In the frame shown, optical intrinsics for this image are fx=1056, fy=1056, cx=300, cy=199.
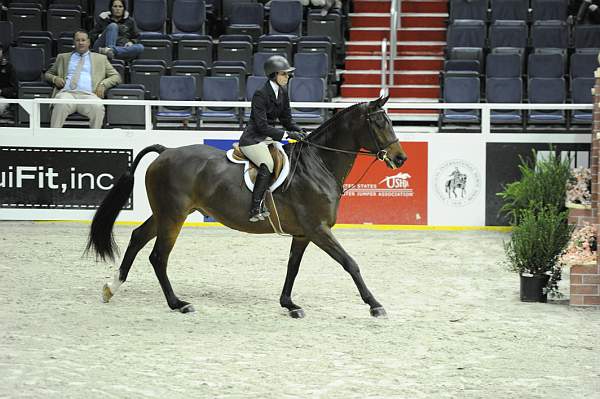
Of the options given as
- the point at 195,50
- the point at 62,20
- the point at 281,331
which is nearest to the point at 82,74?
the point at 195,50

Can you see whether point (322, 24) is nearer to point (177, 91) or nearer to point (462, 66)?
point (462, 66)

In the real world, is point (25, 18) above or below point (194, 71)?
above

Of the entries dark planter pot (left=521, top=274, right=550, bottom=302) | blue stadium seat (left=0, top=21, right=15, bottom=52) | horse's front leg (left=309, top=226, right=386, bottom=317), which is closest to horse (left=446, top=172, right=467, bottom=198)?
dark planter pot (left=521, top=274, right=550, bottom=302)

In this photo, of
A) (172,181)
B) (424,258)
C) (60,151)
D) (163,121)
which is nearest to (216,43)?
(163,121)

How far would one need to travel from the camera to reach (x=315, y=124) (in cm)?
1600

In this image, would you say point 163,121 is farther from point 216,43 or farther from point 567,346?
point 567,346

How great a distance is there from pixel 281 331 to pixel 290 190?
142cm

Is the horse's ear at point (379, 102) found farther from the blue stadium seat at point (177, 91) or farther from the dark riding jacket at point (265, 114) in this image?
the blue stadium seat at point (177, 91)

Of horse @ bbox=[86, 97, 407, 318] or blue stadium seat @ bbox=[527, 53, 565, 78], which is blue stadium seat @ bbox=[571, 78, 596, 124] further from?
horse @ bbox=[86, 97, 407, 318]

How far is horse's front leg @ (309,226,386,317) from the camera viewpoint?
9125mm

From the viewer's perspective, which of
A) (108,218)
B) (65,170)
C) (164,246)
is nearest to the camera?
(164,246)

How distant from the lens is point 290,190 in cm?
949

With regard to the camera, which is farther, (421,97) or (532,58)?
(421,97)

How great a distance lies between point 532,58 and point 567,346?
9.74m
